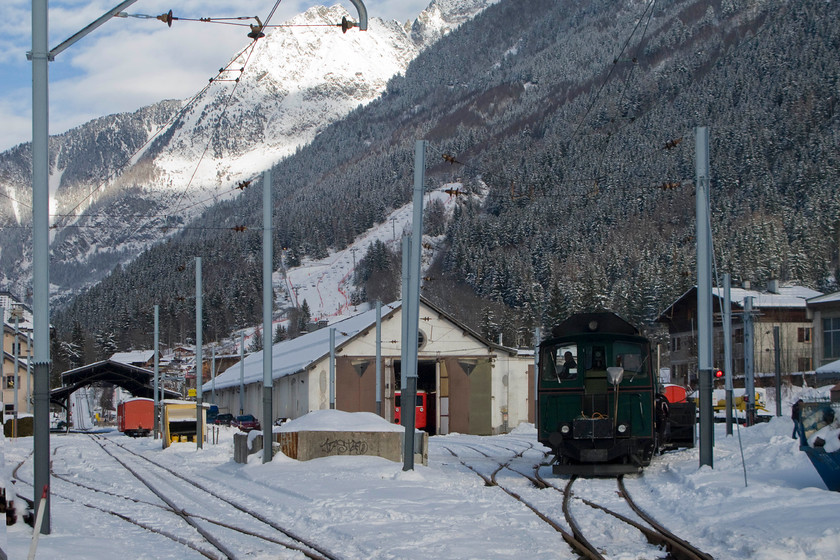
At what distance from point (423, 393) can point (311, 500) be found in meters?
40.0

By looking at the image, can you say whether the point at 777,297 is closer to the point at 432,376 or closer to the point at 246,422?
the point at 432,376

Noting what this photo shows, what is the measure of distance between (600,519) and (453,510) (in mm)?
2386

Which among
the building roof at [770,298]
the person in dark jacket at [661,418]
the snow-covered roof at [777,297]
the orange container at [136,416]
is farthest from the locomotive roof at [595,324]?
the snow-covered roof at [777,297]

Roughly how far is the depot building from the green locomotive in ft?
108

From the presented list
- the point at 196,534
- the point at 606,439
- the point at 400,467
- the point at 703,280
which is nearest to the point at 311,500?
the point at 196,534

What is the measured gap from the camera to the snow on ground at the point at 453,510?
11328 millimetres

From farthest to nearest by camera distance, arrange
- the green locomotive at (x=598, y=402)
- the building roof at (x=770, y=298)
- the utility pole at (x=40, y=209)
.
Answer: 1. the building roof at (x=770, y=298)
2. the green locomotive at (x=598, y=402)
3. the utility pole at (x=40, y=209)

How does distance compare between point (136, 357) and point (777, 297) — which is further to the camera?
point (136, 357)

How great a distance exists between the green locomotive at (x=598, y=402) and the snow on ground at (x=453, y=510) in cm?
83

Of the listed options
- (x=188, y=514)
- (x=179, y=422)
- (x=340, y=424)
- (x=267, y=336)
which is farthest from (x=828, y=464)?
(x=179, y=422)

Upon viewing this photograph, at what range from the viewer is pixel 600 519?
13812 millimetres

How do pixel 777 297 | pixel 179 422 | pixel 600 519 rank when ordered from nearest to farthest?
pixel 600 519 < pixel 179 422 < pixel 777 297

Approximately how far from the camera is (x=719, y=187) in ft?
547

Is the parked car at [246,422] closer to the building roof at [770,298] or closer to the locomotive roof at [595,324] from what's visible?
the building roof at [770,298]
